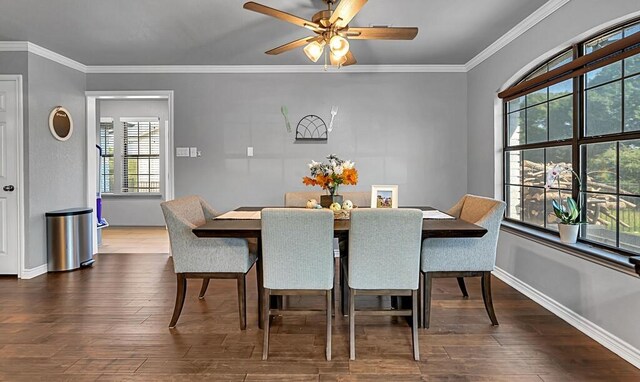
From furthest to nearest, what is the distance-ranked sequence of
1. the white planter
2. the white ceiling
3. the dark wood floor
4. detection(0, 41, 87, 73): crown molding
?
detection(0, 41, 87, 73): crown molding
the white ceiling
the white planter
the dark wood floor

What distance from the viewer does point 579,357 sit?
2295 mm

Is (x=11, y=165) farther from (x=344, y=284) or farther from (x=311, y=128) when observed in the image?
(x=344, y=284)

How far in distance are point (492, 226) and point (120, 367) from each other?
7.99ft

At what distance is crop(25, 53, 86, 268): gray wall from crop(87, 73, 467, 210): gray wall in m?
0.40

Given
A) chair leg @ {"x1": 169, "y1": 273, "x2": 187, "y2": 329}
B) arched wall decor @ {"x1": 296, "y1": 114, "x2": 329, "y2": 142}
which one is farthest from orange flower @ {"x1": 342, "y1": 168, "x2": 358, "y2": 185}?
arched wall decor @ {"x1": 296, "y1": 114, "x2": 329, "y2": 142}

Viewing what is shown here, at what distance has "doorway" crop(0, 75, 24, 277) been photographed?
13.3ft

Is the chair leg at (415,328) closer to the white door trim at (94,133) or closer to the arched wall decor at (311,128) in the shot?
the arched wall decor at (311,128)

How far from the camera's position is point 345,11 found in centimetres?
232

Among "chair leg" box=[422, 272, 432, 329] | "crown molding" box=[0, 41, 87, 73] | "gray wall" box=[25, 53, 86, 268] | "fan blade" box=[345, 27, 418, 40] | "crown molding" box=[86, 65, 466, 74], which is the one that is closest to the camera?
"fan blade" box=[345, 27, 418, 40]

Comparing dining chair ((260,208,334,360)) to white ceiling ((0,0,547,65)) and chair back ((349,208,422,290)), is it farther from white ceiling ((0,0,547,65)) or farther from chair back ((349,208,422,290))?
white ceiling ((0,0,547,65))

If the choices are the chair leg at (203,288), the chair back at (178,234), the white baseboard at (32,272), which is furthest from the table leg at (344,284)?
the white baseboard at (32,272)

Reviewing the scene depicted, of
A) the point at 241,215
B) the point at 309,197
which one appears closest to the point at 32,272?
the point at 241,215

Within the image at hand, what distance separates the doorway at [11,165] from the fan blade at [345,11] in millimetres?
3508

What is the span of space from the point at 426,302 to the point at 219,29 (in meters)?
2.92
